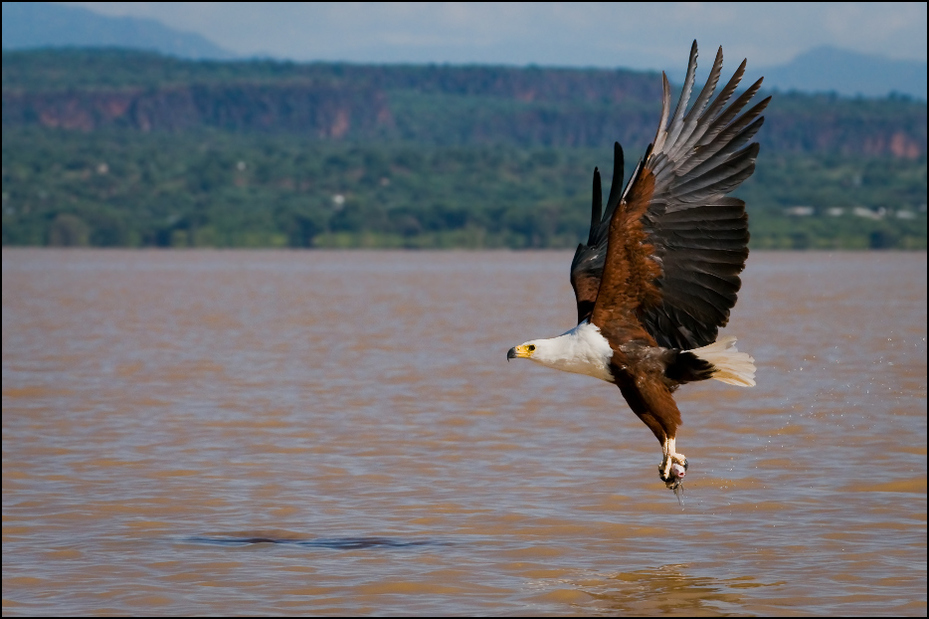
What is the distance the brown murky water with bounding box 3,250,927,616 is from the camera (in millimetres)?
7344

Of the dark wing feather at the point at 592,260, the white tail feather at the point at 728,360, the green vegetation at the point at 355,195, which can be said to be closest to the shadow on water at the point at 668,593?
the white tail feather at the point at 728,360

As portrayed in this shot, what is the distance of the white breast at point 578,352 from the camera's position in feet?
23.9

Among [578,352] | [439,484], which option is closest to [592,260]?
[578,352]

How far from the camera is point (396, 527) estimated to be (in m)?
8.73

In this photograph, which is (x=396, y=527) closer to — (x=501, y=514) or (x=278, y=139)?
(x=501, y=514)

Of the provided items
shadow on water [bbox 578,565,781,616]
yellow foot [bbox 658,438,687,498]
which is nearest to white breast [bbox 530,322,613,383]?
yellow foot [bbox 658,438,687,498]

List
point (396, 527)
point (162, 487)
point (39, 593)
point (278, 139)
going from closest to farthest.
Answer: point (39, 593) → point (396, 527) → point (162, 487) → point (278, 139)

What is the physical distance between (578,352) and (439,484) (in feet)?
9.63

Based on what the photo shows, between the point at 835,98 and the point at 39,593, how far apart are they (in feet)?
548

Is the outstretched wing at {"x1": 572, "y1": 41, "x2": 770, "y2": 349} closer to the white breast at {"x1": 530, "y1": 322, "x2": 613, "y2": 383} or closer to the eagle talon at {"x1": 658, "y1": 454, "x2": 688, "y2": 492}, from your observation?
the white breast at {"x1": 530, "y1": 322, "x2": 613, "y2": 383}

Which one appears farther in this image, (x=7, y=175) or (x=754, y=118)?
(x=7, y=175)

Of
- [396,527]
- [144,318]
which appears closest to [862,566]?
[396,527]

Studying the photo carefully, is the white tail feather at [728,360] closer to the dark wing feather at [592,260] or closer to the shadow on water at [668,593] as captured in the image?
the dark wing feather at [592,260]

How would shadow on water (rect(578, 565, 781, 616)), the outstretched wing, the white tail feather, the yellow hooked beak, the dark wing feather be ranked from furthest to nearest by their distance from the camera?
the dark wing feather, the outstretched wing, the white tail feather, the yellow hooked beak, shadow on water (rect(578, 565, 781, 616))
